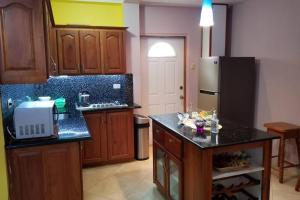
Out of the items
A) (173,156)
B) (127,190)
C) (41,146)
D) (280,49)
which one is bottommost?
(127,190)

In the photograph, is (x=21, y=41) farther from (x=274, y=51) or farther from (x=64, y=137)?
(x=274, y=51)

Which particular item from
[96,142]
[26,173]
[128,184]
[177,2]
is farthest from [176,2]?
[26,173]

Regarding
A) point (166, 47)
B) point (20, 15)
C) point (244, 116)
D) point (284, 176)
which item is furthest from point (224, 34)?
point (20, 15)

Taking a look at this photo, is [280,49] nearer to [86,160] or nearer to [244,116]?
[244,116]

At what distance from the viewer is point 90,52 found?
4121 mm

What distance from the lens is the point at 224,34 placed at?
4.92 m

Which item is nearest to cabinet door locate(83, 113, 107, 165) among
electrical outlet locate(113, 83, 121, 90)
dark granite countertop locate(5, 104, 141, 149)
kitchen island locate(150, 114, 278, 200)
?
electrical outlet locate(113, 83, 121, 90)

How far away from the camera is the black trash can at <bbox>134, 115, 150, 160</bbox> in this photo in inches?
169

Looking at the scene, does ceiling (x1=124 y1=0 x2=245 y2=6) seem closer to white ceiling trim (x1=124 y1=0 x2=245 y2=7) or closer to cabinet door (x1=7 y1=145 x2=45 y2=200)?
white ceiling trim (x1=124 y1=0 x2=245 y2=7)

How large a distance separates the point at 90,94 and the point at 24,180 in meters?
2.24

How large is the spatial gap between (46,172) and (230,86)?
3.07m

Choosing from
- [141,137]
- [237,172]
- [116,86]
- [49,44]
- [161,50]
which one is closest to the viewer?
[237,172]

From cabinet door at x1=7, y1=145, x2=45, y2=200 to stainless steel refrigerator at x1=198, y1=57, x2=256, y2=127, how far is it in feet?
9.34

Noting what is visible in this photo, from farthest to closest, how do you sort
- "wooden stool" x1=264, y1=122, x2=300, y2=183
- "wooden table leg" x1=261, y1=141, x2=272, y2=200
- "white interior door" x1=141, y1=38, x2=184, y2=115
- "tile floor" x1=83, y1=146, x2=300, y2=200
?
"white interior door" x1=141, y1=38, x2=184, y2=115 → "wooden stool" x1=264, y1=122, x2=300, y2=183 → "tile floor" x1=83, y1=146, x2=300, y2=200 → "wooden table leg" x1=261, y1=141, x2=272, y2=200
